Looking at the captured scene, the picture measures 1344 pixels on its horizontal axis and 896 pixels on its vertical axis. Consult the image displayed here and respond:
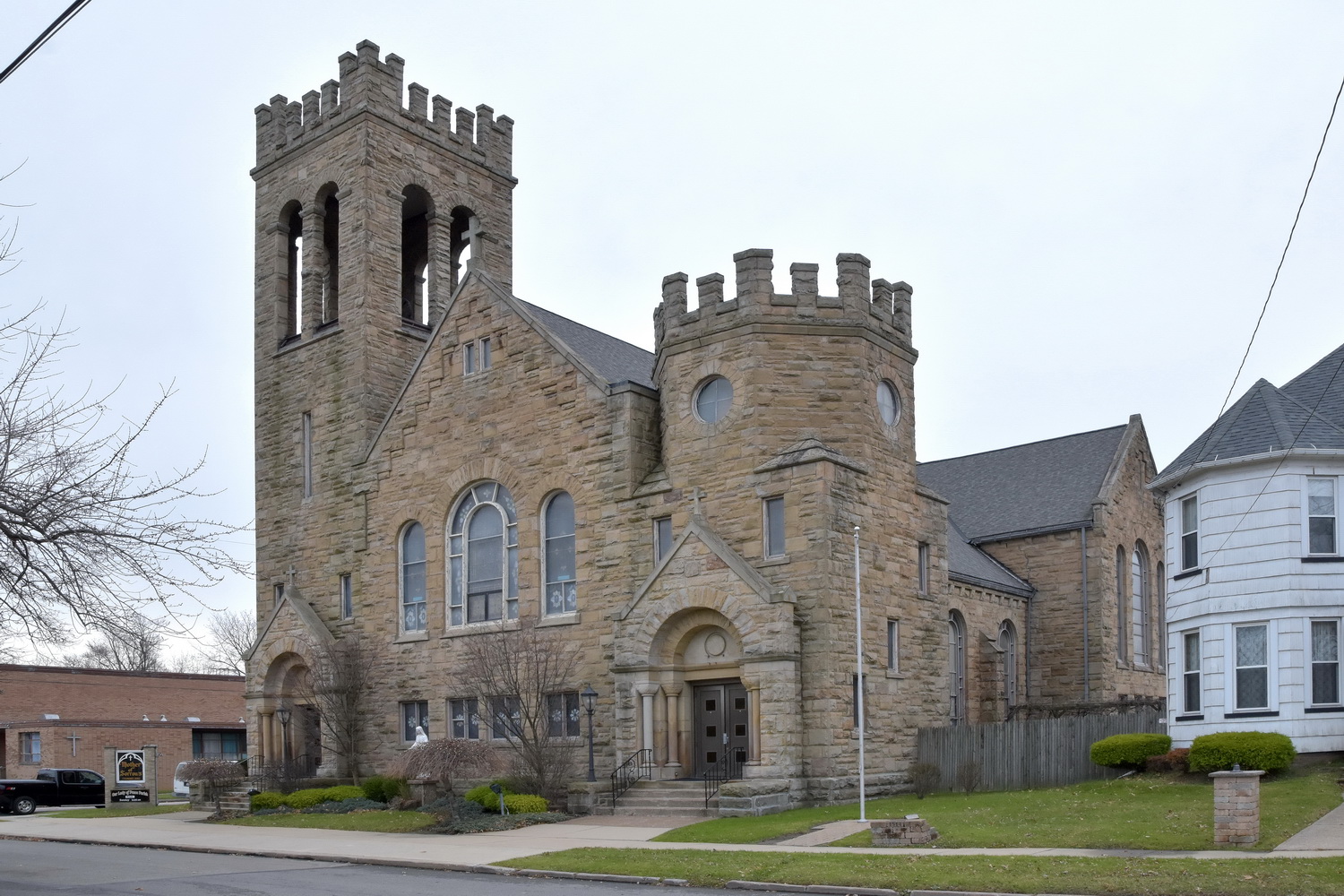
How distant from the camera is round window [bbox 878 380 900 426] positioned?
30.0 metres

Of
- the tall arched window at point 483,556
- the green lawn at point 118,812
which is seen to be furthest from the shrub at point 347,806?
the green lawn at point 118,812

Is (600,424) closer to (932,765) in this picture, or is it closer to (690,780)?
(690,780)

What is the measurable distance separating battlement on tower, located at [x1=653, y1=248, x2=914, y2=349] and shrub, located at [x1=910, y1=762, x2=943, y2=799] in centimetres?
953

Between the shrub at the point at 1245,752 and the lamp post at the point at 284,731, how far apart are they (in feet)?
78.9

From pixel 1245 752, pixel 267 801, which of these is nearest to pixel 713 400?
pixel 1245 752

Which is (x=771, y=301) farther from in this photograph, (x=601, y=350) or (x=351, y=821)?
(x=351, y=821)

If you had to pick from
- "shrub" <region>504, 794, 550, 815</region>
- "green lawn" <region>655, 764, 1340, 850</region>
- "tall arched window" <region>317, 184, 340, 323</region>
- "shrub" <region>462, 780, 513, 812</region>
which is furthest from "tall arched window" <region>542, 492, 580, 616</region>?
"tall arched window" <region>317, 184, 340, 323</region>

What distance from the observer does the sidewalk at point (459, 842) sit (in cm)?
1748

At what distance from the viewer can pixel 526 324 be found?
33281mm

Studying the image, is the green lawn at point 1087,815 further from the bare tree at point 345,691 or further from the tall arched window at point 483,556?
the bare tree at point 345,691

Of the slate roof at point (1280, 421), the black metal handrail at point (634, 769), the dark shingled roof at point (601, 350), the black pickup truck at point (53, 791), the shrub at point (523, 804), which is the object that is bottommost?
the black pickup truck at point (53, 791)

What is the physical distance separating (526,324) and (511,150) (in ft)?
44.8

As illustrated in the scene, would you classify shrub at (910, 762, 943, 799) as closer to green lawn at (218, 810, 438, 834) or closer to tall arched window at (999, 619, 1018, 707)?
green lawn at (218, 810, 438, 834)

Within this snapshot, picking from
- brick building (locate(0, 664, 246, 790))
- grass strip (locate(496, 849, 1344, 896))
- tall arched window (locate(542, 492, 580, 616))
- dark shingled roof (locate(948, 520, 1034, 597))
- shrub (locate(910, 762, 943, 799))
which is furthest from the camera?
brick building (locate(0, 664, 246, 790))
